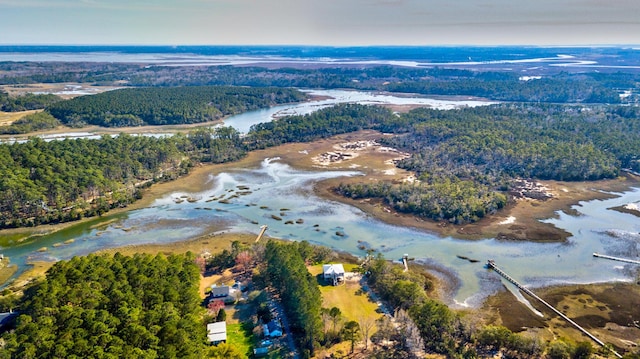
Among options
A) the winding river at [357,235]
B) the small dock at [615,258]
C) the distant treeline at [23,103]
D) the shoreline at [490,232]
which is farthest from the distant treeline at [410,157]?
Answer: the distant treeline at [23,103]

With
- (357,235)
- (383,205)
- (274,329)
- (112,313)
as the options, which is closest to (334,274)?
(274,329)

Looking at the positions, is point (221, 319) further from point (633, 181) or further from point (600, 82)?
point (600, 82)

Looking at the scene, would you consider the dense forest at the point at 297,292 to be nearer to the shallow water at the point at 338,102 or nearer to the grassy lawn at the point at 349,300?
the grassy lawn at the point at 349,300

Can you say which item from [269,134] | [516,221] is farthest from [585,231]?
[269,134]

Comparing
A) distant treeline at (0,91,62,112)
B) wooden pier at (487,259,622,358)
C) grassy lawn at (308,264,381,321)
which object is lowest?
wooden pier at (487,259,622,358)

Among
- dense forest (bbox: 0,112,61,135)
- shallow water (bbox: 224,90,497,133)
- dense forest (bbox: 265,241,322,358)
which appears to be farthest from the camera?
shallow water (bbox: 224,90,497,133)

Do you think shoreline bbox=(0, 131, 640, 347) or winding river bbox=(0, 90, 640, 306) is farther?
winding river bbox=(0, 90, 640, 306)

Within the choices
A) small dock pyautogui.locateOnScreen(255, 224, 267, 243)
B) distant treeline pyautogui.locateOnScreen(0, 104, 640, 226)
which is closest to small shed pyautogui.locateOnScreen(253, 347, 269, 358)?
small dock pyautogui.locateOnScreen(255, 224, 267, 243)

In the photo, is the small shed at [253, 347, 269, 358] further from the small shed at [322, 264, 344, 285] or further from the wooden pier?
the wooden pier
